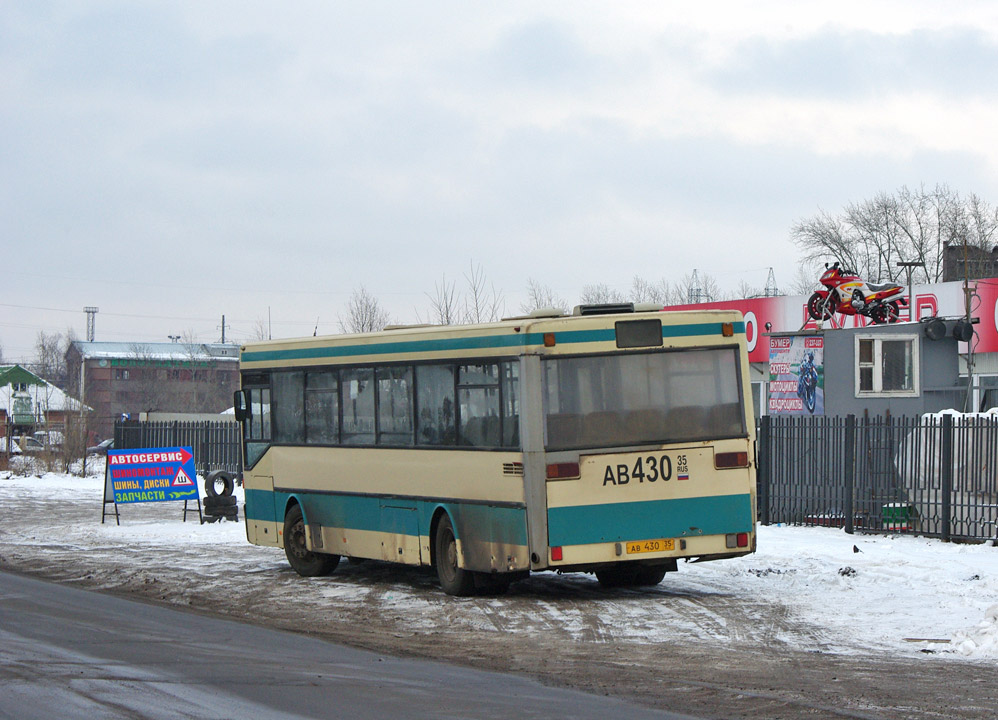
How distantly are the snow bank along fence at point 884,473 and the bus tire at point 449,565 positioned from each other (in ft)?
27.4

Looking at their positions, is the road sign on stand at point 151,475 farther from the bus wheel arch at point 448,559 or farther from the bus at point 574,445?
the bus wheel arch at point 448,559

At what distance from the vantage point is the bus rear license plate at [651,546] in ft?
44.4

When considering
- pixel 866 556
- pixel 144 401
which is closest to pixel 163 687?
pixel 866 556

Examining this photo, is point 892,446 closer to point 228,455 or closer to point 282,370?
point 282,370

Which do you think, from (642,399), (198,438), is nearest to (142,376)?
(198,438)

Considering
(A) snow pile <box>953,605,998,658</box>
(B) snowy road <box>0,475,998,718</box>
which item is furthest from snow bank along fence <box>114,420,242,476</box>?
(A) snow pile <box>953,605,998,658</box>

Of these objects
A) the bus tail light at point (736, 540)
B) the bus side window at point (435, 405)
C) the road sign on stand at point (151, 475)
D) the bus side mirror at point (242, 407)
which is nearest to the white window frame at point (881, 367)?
the road sign on stand at point (151, 475)

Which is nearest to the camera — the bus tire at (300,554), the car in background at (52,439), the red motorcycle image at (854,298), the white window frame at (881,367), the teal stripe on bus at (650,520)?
the teal stripe on bus at (650,520)

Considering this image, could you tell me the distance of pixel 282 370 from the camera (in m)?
17.6

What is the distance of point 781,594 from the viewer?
567 inches

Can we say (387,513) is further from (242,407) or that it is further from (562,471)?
(242,407)

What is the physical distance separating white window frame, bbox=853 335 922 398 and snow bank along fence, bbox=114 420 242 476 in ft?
62.9

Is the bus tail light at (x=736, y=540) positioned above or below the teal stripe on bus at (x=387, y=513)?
below

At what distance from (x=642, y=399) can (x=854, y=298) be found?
74.0ft
